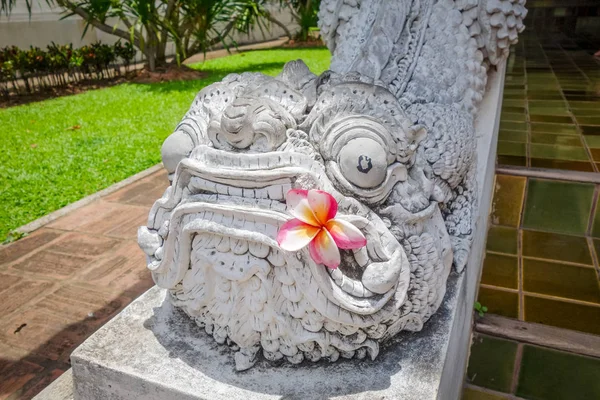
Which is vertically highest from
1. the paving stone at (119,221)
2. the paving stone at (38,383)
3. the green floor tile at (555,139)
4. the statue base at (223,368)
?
the green floor tile at (555,139)

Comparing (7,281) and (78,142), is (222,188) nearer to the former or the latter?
(7,281)

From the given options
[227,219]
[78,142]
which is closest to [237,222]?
[227,219]

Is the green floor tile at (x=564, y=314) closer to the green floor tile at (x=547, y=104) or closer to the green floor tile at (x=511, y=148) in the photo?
the green floor tile at (x=511, y=148)

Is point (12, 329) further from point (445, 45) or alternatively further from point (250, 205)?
point (445, 45)

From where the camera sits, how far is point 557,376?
1.59m

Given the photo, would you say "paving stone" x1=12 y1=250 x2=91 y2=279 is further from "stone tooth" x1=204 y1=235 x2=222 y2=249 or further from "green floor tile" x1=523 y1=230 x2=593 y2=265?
"green floor tile" x1=523 y1=230 x2=593 y2=265

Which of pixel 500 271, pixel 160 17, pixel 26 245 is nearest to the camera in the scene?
pixel 500 271

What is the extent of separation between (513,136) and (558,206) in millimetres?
709

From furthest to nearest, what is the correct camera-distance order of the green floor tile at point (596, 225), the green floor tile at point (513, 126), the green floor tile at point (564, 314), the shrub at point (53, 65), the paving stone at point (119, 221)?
the shrub at point (53, 65) < the paving stone at point (119, 221) < the green floor tile at point (513, 126) < the green floor tile at point (596, 225) < the green floor tile at point (564, 314)

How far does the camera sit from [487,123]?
6.50 ft

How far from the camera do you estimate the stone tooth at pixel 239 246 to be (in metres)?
1.02

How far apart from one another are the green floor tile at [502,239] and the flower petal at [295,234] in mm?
1410

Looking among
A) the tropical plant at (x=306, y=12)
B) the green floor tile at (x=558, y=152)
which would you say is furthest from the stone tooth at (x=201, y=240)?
the tropical plant at (x=306, y=12)

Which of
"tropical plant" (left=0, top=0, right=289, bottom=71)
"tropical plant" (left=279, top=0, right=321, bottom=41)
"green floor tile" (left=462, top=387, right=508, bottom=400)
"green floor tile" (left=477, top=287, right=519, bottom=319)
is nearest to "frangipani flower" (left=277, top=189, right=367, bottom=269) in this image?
"green floor tile" (left=462, top=387, right=508, bottom=400)
